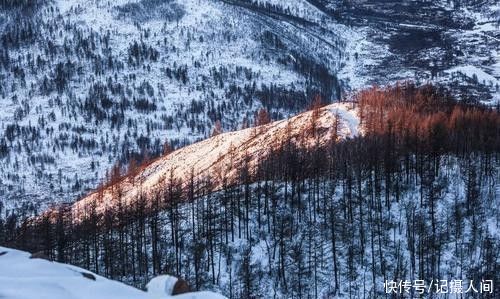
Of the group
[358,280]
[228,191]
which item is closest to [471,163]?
[358,280]

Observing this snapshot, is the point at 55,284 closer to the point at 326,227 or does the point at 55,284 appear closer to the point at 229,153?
the point at 326,227

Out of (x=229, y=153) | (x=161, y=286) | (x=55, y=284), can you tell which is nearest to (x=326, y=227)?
(x=229, y=153)

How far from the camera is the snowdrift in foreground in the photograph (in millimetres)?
15156

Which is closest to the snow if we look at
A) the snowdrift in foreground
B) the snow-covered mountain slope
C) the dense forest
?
the snowdrift in foreground

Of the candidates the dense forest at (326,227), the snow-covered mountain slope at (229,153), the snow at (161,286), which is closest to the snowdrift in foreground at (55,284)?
the snow at (161,286)

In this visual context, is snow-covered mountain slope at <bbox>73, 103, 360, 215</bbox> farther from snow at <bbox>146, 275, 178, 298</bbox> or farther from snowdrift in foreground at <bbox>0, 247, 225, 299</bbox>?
snow at <bbox>146, 275, 178, 298</bbox>

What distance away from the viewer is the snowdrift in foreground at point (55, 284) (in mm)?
15156


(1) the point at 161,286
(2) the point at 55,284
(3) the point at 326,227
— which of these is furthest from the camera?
(3) the point at 326,227

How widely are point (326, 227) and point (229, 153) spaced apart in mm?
55761

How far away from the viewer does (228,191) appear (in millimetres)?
110312

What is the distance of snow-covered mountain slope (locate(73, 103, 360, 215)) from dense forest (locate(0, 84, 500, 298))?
11216 millimetres

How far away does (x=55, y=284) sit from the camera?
626 inches

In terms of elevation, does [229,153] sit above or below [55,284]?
below

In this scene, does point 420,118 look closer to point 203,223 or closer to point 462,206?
point 462,206
